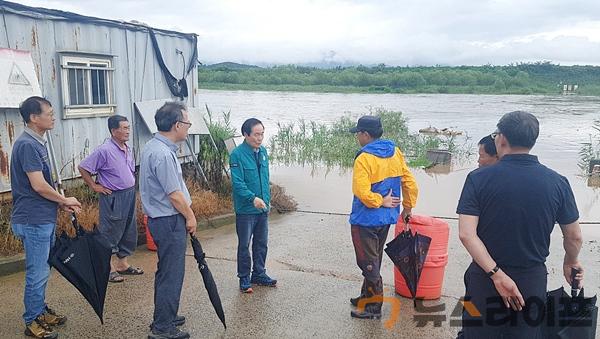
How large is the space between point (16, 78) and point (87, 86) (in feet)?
3.76

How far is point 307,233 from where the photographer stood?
7.61 meters

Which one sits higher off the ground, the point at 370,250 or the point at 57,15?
the point at 57,15

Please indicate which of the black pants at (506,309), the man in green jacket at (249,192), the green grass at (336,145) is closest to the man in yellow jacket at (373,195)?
the man in green jacket at (249,192)

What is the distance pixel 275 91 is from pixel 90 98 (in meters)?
52.9

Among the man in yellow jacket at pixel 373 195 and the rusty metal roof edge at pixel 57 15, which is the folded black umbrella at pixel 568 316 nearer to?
the man in yellow jacket at pixel 373 195

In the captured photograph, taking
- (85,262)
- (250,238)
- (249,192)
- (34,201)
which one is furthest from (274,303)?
(34,201)

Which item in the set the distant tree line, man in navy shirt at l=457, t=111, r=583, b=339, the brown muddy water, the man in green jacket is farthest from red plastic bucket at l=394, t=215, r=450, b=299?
the distant tree line

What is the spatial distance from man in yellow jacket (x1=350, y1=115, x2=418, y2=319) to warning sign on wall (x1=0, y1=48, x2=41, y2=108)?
12.1 ft

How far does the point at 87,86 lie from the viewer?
22.3 feet

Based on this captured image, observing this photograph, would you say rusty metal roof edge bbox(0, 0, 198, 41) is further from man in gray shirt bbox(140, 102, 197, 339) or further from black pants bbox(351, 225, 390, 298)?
black pants bbox(351, 225, 390, 298)

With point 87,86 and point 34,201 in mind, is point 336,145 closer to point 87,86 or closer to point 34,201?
point 87,86

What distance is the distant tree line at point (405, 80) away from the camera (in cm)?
6262

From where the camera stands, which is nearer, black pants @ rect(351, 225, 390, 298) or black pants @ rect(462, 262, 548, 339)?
black pants @ rect(462, 262, 548, 339)

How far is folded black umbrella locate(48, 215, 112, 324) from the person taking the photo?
377 centimetres
